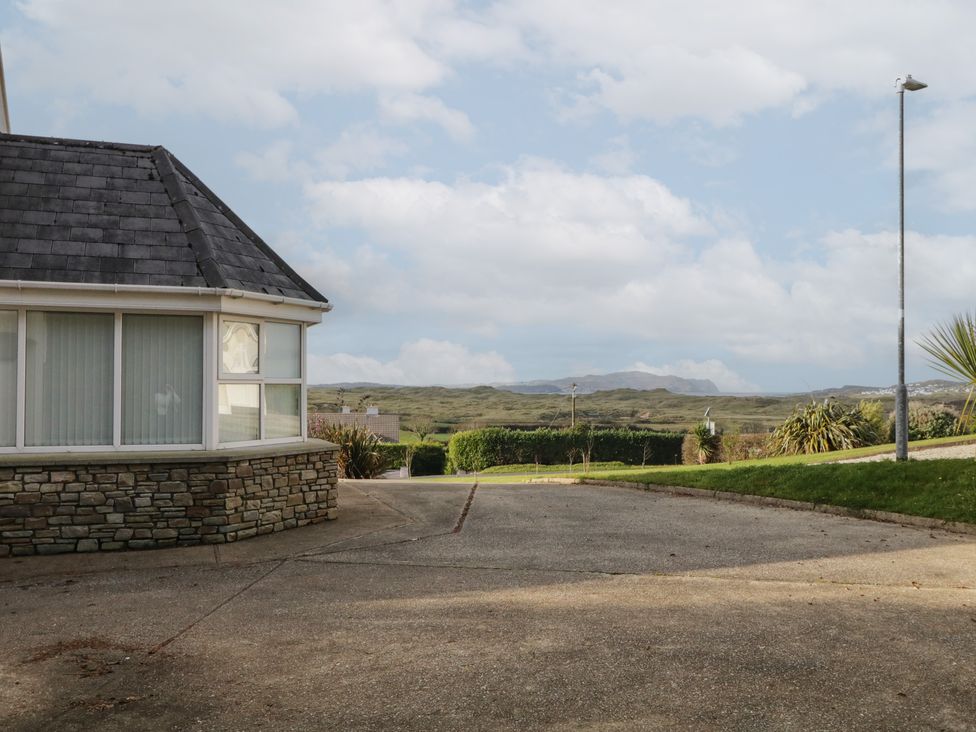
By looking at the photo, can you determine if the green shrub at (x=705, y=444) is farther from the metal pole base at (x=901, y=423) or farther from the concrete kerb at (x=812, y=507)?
the concrete kerb at (x=812, y=507)

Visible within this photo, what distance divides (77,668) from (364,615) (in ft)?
6.88

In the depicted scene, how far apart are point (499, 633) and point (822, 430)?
894 inches

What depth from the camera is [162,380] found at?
9.72 m

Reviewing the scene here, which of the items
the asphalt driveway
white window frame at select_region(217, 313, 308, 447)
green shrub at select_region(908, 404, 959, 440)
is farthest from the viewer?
green shrub at select_region(908, 404, 959, 440)

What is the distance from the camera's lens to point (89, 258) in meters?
9.56

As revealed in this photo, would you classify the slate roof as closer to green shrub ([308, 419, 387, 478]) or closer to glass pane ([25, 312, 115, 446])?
glass pane ([25, 312, 115, 446])

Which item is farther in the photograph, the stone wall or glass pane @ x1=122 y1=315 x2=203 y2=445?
glass pane @ x1=122 y1=315 x2=203 y2=445

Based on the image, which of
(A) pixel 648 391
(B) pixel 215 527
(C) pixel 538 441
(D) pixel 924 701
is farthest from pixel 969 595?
(A) pixel 648 391

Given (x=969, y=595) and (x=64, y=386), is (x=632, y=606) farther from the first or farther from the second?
(x=64, y=386)

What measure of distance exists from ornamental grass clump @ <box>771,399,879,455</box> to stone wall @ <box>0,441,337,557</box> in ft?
68.4

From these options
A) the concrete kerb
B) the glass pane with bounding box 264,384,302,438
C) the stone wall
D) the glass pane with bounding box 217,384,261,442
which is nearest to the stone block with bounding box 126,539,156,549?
the stone wall

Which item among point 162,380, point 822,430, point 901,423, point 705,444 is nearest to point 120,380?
point 162,380

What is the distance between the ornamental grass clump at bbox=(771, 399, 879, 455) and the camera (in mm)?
25609

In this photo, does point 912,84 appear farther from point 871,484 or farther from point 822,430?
point 822,430
